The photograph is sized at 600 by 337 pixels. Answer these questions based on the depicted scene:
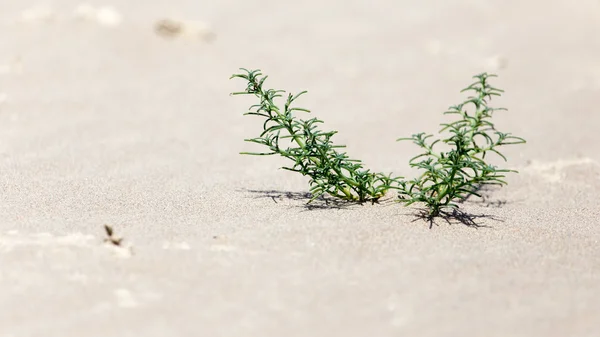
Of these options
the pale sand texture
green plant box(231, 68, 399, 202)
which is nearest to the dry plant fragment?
the pale sand texture

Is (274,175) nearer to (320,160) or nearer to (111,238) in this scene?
(320,160)

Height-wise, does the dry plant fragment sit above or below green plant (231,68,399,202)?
below

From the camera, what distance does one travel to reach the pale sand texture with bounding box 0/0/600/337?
2139 mm

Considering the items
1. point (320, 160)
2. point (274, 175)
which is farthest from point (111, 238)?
point (274, 175)

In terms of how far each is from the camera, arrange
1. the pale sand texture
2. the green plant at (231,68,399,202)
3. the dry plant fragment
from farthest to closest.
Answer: the green plant at (231,68,399,202) < the dry plant fragment < the pale sand texture

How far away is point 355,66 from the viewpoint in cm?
495

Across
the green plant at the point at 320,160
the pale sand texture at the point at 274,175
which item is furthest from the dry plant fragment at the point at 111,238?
the green plant at the point at 320,160

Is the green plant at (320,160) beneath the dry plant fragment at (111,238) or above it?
above

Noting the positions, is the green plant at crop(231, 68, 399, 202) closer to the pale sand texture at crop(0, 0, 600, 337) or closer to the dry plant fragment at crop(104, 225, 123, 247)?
the pale sand texture at crop(0, 0, 600, 337)

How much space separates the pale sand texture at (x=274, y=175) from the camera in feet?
7.02

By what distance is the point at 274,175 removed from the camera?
349 centimetres

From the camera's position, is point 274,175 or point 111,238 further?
point 274,175

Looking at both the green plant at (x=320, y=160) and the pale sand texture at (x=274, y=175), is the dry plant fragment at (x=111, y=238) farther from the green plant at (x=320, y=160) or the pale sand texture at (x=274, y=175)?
the green plant at (x=320, y=160)

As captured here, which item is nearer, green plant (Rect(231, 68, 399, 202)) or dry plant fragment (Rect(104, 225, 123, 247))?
dry plant fragment (Rect(104, 225, 123, 247))
